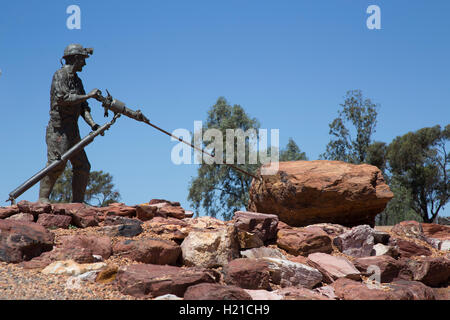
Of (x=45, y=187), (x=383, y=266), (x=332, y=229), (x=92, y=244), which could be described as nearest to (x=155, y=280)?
(x=92, y=244)

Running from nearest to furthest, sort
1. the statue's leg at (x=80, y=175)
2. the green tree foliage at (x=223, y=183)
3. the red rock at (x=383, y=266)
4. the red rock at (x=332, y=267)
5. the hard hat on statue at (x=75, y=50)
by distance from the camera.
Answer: the red rock at (x=332, y=267), the red rock at (x=383, y=266), the hard hat on statue at (x=75, y=50), the statue's leg at (x=80, y=175), the green tree foliage at (x=223, y=183)

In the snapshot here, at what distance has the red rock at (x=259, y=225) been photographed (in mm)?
7930

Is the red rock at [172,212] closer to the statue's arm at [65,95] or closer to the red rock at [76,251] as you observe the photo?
the red rock at [76,251]

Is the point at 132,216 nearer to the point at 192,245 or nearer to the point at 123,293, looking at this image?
the point at 192,245

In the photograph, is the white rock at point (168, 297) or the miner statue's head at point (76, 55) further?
the miner statue's head at point (76, 55)

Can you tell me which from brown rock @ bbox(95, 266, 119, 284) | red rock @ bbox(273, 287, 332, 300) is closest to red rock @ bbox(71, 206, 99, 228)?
brown rock @ bbox(95, 266, 119, 284)

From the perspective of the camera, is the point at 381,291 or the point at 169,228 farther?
the point at 169,228

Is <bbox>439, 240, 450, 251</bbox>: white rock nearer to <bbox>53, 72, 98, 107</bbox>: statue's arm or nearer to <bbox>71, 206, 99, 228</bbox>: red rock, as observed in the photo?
<bbox>71, 206, 99, 228</bbox>: red rock

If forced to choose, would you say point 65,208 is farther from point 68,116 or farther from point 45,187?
point 68,116

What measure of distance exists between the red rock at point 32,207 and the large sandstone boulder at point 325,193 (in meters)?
4.68

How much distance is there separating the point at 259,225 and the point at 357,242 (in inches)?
77.3

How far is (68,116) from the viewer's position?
373 inches

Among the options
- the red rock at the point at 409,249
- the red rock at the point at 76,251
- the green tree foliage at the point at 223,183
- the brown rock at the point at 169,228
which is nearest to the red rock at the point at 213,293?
the red rock at the point at 76,251
